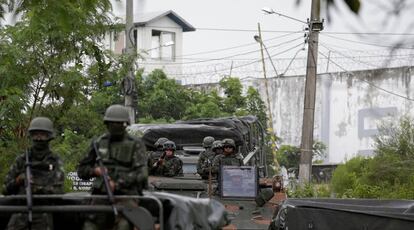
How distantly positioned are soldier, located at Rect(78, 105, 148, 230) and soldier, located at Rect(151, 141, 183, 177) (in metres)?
6.83

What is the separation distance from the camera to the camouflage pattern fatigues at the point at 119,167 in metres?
8.44

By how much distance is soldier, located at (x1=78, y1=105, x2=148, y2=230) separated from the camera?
27.4 feet

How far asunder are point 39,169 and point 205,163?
6515mm

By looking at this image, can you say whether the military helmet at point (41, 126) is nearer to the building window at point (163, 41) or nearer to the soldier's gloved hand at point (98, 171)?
the soldier's gloved hand at point (98, 171)

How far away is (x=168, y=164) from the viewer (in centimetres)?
1560

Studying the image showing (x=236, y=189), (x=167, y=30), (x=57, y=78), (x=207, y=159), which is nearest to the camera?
(x=236, y=189)

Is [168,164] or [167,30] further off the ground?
[167,30]

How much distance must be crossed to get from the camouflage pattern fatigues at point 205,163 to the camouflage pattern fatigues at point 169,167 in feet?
1.21

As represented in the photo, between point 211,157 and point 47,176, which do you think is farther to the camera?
point 211,157

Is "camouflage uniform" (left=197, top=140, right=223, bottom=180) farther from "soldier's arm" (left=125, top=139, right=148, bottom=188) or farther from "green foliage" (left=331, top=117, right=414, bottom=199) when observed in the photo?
"green foliage" (left=331, top=117, right=414, bottom=199)

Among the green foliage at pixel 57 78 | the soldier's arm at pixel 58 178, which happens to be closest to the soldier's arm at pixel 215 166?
the green foliage at pixel 57 78

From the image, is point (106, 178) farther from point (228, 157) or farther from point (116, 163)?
point (228, 157)

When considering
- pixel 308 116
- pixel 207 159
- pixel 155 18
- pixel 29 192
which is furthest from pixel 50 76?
pixel 155 18

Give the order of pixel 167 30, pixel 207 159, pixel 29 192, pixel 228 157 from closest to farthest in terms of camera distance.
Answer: pixel 29 192
pixel 228 157
pixel 207 159
pixel 167 30
